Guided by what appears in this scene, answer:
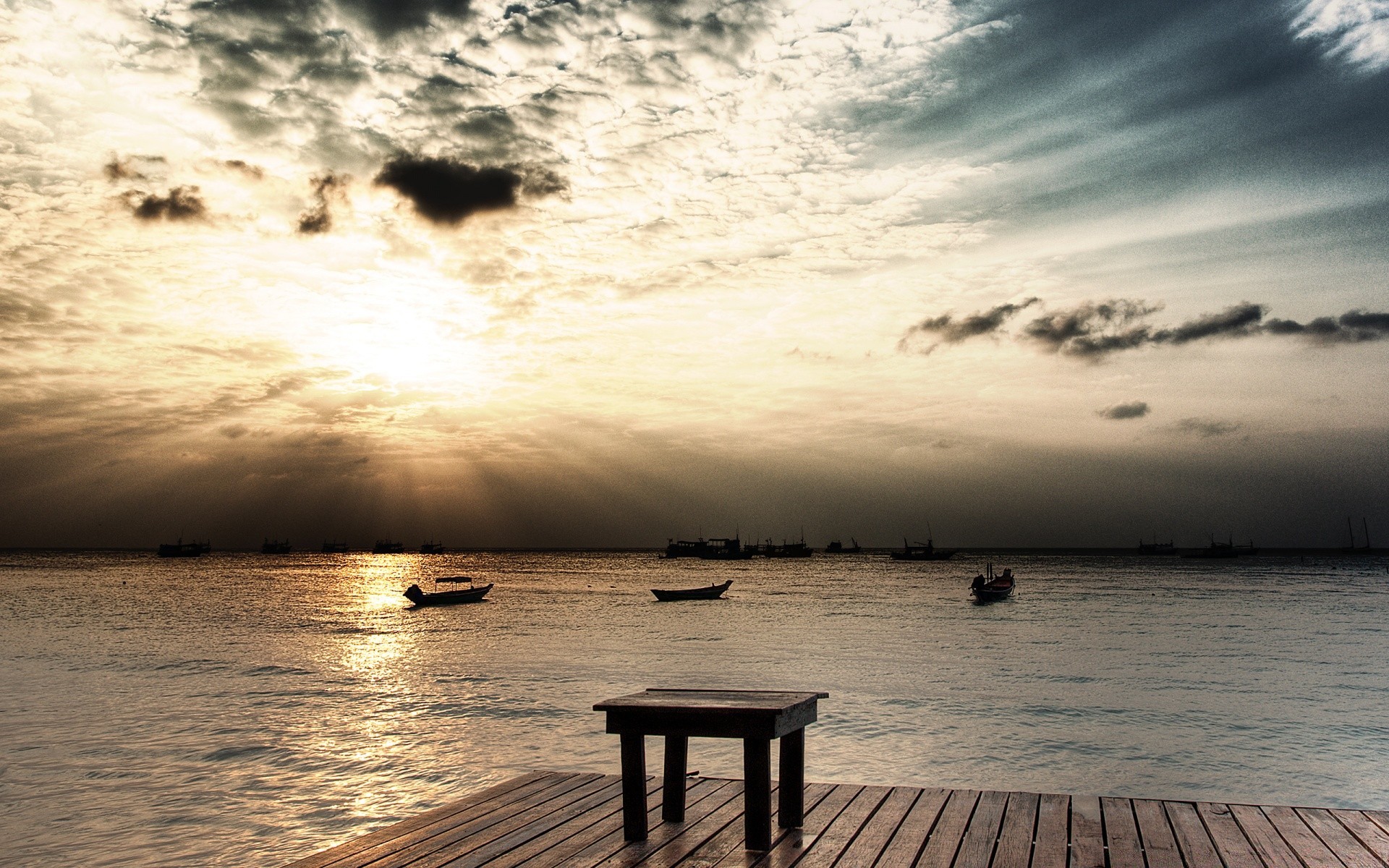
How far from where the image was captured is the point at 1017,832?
20.9 ft

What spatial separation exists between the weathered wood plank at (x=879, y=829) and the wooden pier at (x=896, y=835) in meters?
0.02

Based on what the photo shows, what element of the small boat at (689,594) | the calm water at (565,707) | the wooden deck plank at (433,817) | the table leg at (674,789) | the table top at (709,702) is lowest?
the small boat at (689,594)

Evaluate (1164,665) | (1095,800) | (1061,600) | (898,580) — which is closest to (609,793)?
(1095,800)

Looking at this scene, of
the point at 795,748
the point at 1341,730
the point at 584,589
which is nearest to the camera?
the point at 795,748

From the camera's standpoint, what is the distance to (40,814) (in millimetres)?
12445

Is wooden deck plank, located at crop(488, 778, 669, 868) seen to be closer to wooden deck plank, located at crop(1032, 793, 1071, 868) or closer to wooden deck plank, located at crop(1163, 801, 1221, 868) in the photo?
wooden deck plank, located at crop(1032, 793, 1071, 868)

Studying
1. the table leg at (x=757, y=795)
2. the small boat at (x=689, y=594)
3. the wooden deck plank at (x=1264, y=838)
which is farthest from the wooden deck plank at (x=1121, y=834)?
the small boat at (x=689, y=594)

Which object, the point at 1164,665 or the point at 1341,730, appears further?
the point at 1164,665

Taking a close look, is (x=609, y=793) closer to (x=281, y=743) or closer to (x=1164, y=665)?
(x=281, y=743)

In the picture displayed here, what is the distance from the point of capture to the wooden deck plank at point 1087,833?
5742 millimetres

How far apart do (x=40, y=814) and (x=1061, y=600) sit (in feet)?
231

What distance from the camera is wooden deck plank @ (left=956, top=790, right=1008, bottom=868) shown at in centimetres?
579

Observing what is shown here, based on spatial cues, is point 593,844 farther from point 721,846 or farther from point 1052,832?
point 1052,832

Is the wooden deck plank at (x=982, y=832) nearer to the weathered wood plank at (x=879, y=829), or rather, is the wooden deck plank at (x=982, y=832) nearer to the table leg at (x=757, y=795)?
the weathered wood plank at (x=879, y=829)
